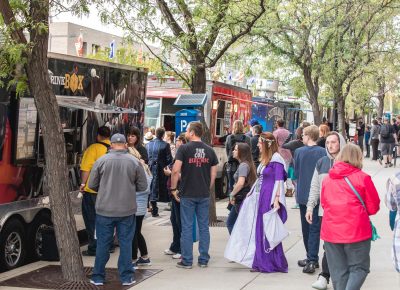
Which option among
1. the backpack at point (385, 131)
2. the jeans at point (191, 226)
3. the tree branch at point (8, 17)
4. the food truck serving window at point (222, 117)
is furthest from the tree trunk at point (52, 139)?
the backpack at point (385, 131)

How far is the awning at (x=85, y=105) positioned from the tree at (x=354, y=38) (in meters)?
12.2

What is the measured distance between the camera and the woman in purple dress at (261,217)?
873 centimetres

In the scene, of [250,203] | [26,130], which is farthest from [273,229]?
[26,130]

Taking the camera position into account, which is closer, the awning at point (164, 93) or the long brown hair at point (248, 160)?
the long brown hair at point (248, 160)

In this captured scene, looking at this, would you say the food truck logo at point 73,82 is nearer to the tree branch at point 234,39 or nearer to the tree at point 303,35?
the tree branch at point 234,39

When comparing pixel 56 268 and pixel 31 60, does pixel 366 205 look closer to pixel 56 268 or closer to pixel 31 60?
pixel 31 60

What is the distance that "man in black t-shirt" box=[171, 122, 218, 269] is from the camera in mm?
8945

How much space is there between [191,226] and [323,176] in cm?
191

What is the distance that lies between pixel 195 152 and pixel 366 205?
121 inches

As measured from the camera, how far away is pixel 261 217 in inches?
346

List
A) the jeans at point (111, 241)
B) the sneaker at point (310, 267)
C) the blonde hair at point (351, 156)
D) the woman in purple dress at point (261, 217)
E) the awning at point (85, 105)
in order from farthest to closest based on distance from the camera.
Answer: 1. the awning at point (85, 105)
2. the woman in purple dress at point (261, 217)
3. the sneaker at point (310, 267)
4. the jeans at point (111, 241)
5. the blonde hair at point (351, 156)

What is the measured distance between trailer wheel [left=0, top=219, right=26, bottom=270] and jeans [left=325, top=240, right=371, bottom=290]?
403cm

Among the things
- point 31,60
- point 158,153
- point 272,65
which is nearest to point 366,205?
point 31,60

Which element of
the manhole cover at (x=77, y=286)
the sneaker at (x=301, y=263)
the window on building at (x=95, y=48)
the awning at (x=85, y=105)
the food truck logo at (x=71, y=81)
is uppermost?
the window on building at (x=95, y=48)
